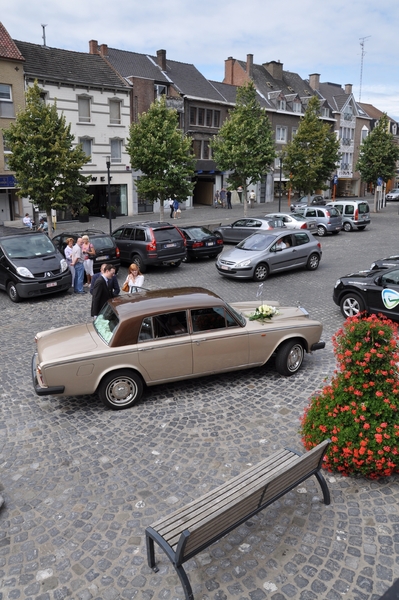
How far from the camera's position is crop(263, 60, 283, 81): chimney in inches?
2130

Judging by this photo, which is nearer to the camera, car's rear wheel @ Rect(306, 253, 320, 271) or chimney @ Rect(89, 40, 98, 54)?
car's rear wheel @ Rect(306, 253, 320, 271)

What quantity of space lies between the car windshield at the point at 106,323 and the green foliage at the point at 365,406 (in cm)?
341

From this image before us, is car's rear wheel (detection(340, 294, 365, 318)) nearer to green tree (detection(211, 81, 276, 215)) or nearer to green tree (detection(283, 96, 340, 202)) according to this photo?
green tree (detection(211, 81, 276, 215))

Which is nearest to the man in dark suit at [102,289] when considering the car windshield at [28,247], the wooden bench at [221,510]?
the car windshield at [28,247]

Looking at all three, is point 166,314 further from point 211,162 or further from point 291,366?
point 211,162

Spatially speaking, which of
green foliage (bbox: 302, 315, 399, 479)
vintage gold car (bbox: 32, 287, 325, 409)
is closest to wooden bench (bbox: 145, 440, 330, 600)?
green foliage (bbox: 302, 315, 399, 479)

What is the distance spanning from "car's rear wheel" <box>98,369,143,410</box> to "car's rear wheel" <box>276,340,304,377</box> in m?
2.40

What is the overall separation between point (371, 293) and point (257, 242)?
21.3ft

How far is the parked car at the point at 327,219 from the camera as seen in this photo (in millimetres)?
Result: 27298

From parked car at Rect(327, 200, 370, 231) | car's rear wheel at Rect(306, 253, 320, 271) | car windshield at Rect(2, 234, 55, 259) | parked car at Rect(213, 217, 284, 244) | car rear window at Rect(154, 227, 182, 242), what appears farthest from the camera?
parked car at Rect(327, 200, 370, 231)

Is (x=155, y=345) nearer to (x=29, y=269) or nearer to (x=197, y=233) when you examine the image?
(x=29, y=269)

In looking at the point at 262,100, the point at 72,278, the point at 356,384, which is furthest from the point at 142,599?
the point at 262,100

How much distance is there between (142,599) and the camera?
405 centimetres

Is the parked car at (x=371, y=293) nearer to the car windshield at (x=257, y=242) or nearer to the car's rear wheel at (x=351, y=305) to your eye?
the car's rear wheel at (x=351, y=305)
